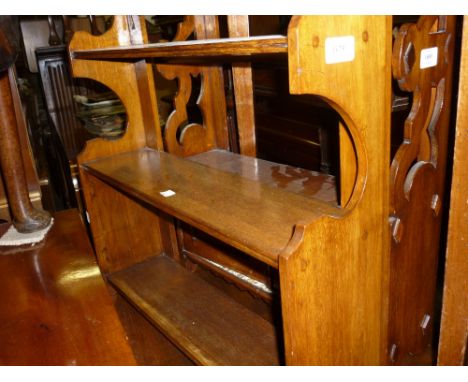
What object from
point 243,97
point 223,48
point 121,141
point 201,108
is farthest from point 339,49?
point 121,141

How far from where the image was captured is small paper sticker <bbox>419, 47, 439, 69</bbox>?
3.63ft

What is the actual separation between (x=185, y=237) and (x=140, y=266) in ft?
0.88

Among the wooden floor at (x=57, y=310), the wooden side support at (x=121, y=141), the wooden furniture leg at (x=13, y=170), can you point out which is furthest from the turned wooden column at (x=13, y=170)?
the wooden side support at (x=121, y=141)

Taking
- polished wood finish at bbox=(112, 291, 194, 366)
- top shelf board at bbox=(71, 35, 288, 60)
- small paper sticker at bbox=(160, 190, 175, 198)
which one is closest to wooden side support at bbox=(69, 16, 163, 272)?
polished wood finish at bbox=(112, 291, 194, 366)

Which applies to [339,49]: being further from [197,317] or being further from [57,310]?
[197,317]

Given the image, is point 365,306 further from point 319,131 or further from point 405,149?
point 319,131

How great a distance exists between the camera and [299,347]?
948 millimetres

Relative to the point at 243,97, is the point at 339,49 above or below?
above

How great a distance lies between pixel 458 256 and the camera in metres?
1.10

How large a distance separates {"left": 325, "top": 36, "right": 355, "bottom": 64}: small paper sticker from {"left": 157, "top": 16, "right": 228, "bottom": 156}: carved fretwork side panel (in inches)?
41.5

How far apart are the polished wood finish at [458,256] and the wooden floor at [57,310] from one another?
2.66ft

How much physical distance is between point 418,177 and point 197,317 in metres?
0.95

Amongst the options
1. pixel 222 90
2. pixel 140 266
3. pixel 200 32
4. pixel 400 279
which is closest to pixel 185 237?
pixel 140 266

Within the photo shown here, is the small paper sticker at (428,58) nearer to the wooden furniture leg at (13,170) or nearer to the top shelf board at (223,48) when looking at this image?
the top shelf board at (223,48)
